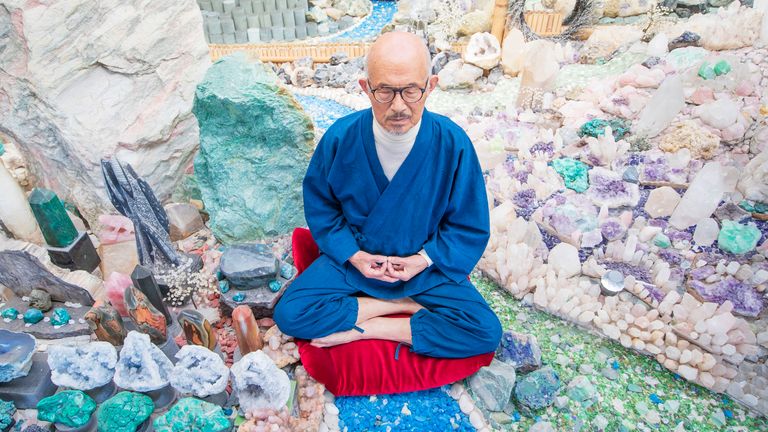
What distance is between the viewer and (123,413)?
1.72 meters

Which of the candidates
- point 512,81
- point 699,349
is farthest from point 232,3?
point 699,349

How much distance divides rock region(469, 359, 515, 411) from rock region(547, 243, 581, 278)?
0.79 metres

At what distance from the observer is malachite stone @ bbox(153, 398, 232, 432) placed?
5.57 feet

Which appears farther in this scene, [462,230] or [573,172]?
[573,172]

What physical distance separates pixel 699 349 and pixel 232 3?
7.57m

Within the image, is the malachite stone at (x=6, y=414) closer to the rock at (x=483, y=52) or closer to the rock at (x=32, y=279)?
the rock at (x=32, y=279)

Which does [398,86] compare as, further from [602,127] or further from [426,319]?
[602,127]

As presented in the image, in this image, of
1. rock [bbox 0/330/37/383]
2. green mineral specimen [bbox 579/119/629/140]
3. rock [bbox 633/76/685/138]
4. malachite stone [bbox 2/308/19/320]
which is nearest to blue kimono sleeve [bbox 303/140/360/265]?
rock [bbox 0/330/37/383]

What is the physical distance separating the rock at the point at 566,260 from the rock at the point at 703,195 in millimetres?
787

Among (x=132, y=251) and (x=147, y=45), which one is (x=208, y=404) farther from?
(x=147, y=45)

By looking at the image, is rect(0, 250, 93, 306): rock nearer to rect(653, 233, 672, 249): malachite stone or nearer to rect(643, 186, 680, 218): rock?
rect(653, 233, 672, 249): malachite stone

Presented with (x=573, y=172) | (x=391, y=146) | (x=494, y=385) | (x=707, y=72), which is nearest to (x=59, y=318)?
(x=391, y=146)

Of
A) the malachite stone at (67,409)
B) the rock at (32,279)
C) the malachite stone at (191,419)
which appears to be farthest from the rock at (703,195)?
the rock at (32,279)

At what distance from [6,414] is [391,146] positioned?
75.5 inches
